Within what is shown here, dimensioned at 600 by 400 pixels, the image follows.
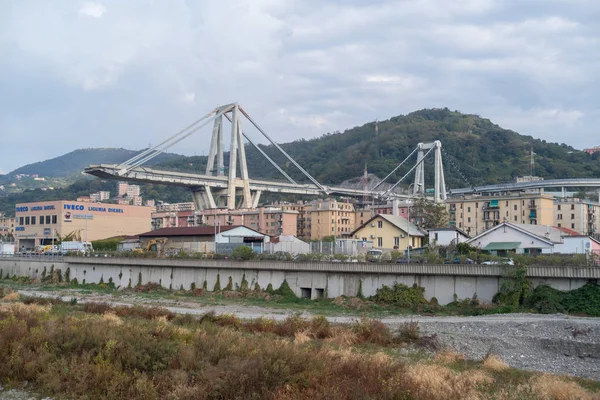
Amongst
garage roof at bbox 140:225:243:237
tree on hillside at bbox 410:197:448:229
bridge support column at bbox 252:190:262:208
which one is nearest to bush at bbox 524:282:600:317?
garage roof at bbox 140:225:243:237

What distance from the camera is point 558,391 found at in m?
16.4

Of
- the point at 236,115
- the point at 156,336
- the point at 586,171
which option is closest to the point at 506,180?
the point at 586,171

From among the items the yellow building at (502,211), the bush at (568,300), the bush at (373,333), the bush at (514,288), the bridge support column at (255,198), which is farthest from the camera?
the bridge support column at (255,198)

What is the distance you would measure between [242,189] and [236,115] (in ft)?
57.5

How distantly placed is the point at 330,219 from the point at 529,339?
9650 centimetres

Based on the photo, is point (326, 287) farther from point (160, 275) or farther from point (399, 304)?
point (160, 275)

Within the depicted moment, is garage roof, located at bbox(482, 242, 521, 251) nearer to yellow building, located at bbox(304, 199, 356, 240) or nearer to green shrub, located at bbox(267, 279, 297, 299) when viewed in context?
green shrub, located at bbox(267, 279, 297, 299)

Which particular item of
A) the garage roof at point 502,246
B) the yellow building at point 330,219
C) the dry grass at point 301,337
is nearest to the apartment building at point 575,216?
the yellow building at point 330,219

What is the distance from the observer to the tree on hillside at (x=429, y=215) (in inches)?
3844

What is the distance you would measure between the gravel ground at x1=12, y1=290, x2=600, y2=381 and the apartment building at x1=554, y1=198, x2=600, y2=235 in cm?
8272

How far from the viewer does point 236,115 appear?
139 m

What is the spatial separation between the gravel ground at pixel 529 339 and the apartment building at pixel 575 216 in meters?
82.7

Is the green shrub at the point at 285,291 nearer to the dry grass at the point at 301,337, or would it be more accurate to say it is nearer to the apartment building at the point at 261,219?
the dry grass at the point at 301,337

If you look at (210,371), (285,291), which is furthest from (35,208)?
(210,371)
